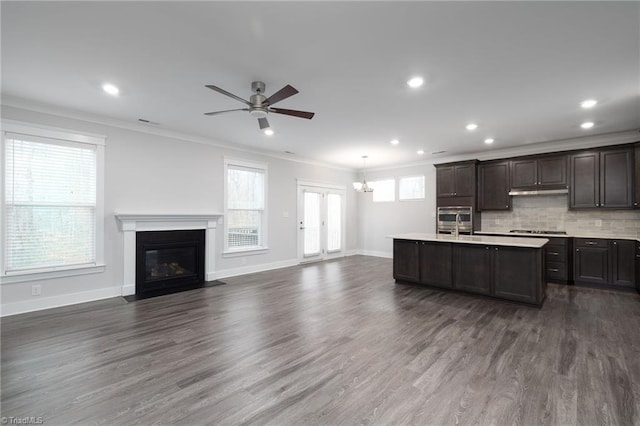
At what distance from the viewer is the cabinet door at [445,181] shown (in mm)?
6863

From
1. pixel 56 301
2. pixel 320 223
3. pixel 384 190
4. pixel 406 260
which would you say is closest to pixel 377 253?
pixel 384 190

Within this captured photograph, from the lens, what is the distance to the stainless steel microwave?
6.55m

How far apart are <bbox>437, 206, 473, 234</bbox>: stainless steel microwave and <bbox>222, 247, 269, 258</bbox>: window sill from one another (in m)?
4.26

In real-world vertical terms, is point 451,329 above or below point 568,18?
below

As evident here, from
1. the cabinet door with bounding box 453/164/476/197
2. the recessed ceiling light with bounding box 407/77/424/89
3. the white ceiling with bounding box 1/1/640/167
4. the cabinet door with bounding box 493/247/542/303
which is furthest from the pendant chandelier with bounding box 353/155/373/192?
the recessed ceiling light with bounding box 407/77/424/89

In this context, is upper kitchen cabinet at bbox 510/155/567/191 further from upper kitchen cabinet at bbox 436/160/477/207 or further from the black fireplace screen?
the black fireplace screen

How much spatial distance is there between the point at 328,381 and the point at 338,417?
41 centimetres

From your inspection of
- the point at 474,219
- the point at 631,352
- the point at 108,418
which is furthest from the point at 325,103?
the point at 474,219

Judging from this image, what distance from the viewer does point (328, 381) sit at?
225cm

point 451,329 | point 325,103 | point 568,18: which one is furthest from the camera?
point 325,103

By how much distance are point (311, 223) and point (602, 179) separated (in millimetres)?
6036

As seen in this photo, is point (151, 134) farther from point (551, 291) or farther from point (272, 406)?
point (551, 291)

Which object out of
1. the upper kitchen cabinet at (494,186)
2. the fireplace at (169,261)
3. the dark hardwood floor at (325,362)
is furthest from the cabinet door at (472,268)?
the fireplace at (169,261)

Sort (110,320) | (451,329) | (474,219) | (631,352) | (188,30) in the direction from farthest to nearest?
(474,219) < (110,320) < (451,329) < (631,352) < (188,30)
